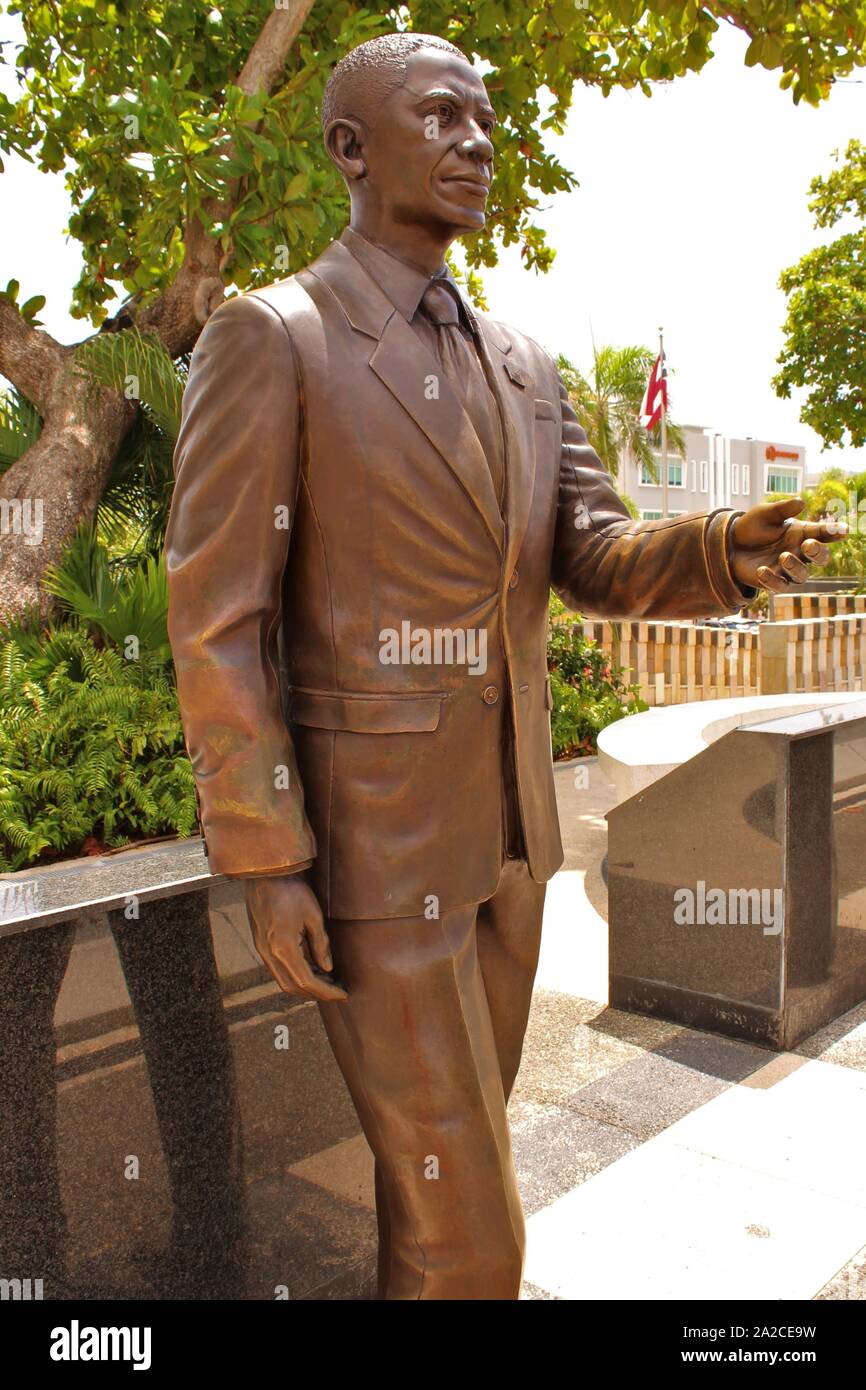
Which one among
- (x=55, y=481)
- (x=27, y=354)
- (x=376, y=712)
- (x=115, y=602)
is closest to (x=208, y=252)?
(x=27, y=354)

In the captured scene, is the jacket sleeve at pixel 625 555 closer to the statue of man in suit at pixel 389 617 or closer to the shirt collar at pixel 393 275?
the statue of man in suit at pixel 389 617

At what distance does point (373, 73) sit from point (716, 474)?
59.4 m

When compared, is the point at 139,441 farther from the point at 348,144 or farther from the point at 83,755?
the point at 348,144

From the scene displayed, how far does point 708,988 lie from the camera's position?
4617 mm

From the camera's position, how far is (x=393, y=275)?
1980mm

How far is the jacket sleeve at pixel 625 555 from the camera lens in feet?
6.66

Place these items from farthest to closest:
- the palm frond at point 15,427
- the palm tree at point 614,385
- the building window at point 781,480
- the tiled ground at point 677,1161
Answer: the building window at point 781,480 → the palm tree at point 614,385 → the palm frond at point 15,427 → the tiled ground at point 677,1161

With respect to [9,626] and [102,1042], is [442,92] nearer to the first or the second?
[102,1042]

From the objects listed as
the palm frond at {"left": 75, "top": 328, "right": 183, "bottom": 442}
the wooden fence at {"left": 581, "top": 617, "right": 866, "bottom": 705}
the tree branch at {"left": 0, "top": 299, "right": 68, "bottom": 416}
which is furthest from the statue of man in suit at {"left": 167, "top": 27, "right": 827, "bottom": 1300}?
the wooden fence at {"left": 581, "top": 617, "right": 866, "bottom": 705}

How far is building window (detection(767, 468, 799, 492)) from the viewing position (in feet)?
225

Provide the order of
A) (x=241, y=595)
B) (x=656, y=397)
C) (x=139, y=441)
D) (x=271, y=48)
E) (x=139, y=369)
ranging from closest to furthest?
(x=241, y=595)
(x=271, y=48)
(x=139, y=369)
(x=139, y=441)
(x=656, y=397)

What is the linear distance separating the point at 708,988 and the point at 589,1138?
110cm

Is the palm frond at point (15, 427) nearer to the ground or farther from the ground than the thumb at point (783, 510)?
farther from the ground

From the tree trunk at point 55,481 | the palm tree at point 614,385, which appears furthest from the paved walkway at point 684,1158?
the palm tree at point 614,385
